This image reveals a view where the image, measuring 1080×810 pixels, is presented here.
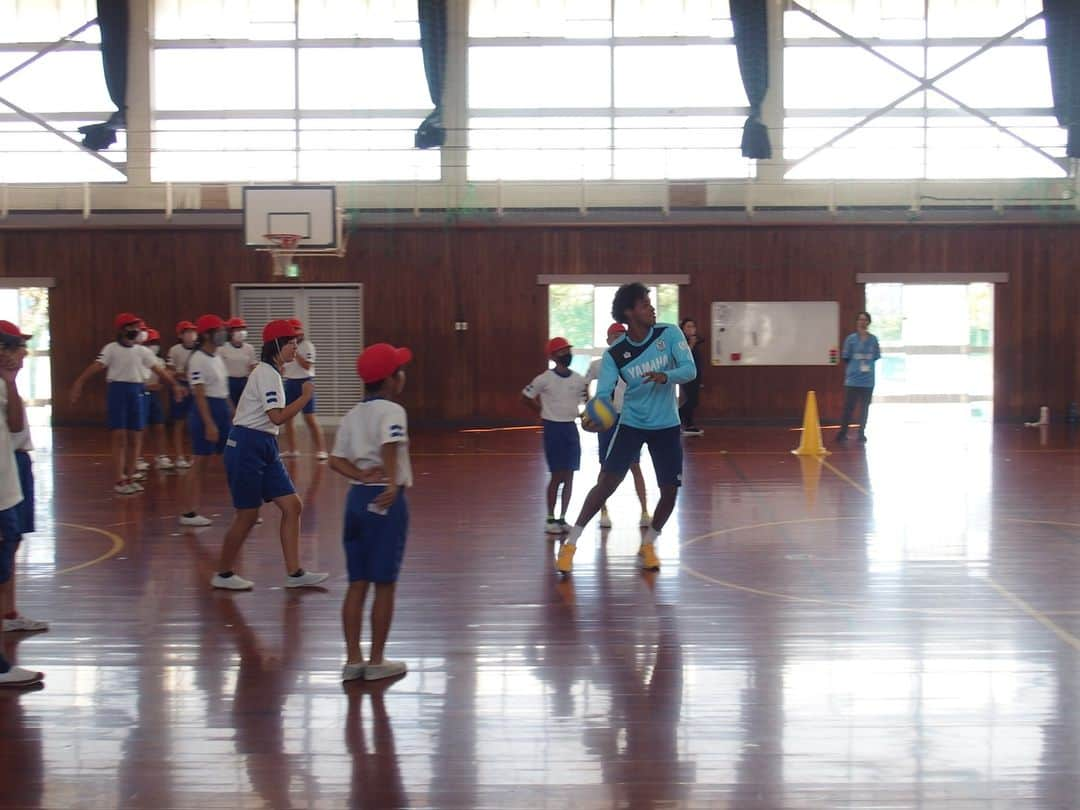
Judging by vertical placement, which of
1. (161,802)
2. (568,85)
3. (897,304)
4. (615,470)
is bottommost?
(161,802)

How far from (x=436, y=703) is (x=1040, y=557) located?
515cm

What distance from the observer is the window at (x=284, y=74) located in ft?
70.8

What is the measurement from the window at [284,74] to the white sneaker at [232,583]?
15229 millimetres

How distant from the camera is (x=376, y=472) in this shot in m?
5.25

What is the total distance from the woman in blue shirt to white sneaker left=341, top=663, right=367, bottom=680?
1242 cm

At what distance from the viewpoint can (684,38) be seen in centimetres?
2166

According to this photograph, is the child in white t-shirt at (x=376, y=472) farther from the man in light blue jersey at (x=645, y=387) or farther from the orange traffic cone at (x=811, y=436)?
the orange traffic cone at (x=811, y=436)

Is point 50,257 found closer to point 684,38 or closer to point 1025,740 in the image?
point 684,38

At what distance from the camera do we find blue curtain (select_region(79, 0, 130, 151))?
2106 centimetres

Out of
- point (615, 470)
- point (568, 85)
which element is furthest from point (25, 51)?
point (615, 470)

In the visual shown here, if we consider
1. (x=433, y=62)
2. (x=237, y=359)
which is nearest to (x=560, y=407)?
(x=237, y=359)

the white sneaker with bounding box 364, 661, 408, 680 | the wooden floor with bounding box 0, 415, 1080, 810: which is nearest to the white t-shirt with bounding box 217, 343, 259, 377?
the wooden floor with bounding box 0, 415, 1080, 810

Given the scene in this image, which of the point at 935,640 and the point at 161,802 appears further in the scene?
the point at 935,640

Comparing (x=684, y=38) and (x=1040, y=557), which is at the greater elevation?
(x=684, y=38)
